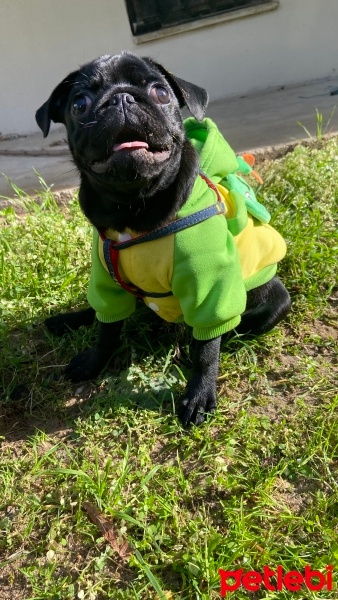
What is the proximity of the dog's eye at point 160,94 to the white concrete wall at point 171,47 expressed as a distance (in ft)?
13.2

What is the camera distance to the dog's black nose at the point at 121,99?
193 centimetres

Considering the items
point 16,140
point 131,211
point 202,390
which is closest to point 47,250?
point 131,211

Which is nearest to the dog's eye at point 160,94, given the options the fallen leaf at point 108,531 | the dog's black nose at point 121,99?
the dog's black nose at point 121,99

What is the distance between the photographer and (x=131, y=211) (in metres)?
2.14

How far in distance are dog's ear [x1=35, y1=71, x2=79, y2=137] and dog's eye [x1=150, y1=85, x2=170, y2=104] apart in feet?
1.23

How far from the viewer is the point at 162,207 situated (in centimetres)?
211

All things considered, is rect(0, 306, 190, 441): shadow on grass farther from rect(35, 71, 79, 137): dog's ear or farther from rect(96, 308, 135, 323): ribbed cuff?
rect(35, 71, 79, 137): dog's ear

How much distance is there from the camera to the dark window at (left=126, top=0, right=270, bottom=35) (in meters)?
5.68

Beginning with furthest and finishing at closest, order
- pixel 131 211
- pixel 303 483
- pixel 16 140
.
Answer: pixel 16 140 → pixel 131 211 → pixel 303 483

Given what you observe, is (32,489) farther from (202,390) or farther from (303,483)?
(303,483)

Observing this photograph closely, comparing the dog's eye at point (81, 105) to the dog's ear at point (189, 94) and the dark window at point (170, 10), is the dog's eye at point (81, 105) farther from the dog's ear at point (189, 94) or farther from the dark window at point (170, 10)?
the dark window at point (170, 10)

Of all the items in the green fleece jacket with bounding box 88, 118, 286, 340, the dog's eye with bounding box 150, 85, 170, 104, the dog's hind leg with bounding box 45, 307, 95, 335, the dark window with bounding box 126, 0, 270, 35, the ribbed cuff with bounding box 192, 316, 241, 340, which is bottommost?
the dog's hind leg with bounding box 45, 307, 95, 335

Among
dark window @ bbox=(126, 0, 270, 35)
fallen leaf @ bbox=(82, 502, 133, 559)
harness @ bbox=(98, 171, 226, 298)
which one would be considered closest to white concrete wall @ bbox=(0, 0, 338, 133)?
dark window @ bbox=(126, 0, 270, 35)

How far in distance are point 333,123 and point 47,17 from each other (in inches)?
125
